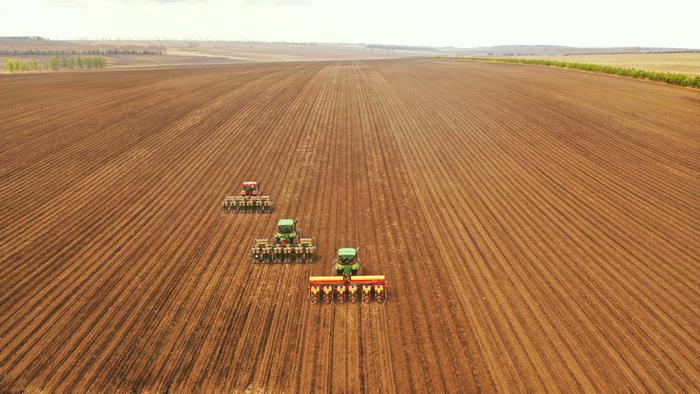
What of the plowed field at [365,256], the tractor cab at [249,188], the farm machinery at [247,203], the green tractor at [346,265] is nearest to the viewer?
the plowed field at [365,256]

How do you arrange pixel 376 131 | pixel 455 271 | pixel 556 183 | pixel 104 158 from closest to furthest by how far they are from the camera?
pixel 455 271 → pixel 556 183 → pixel 104 158 → pixel 376 131

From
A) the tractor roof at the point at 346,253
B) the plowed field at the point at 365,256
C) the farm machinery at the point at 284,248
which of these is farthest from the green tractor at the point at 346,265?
the farm machinery at the point at 284,248

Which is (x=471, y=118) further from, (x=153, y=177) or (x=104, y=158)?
(x=104, y=158)

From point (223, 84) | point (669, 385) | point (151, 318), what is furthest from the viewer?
point (223, 84)

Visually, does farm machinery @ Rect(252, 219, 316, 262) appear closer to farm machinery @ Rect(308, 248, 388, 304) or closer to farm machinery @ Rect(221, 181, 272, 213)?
farm machinery @ Rect(308, 248, 388, 304)

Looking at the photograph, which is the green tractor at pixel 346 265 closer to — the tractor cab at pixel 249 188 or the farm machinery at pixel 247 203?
the farm machinery at pixel 247 203

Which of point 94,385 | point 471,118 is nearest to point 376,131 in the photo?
point 471,118

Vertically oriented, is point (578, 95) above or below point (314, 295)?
above
